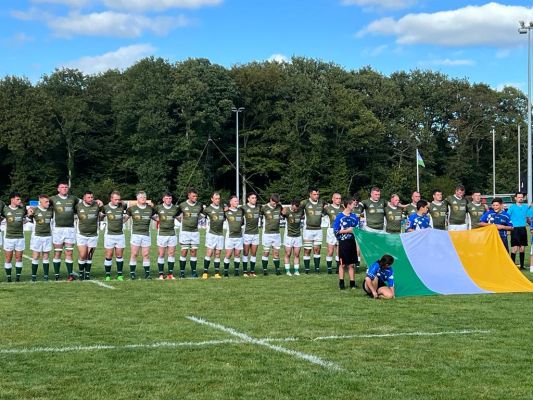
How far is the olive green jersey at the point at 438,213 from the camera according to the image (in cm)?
1739

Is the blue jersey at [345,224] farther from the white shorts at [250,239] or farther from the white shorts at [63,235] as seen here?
the white shorts at [63,235]

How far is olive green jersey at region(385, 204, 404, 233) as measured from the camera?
16.9 meters

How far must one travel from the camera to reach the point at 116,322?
10117 mm

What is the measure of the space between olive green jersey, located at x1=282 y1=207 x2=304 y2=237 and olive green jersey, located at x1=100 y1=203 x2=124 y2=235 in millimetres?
3873

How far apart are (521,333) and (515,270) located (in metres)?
4.93

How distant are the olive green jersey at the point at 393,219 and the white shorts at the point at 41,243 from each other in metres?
7.76

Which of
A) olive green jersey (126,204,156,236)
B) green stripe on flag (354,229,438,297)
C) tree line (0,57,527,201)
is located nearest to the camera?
green stripe on flag (354,229,438,297)

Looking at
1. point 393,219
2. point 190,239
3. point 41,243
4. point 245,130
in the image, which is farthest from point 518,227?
point 245,130

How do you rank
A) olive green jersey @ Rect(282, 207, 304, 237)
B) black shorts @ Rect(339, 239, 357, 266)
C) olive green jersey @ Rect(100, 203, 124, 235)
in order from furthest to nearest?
olive green jersey @ Rect(282, 207, 304, 237)
olive green jersey @ Rect(100, 203, 124, 235)
black shorts @ Rect(339, 239, 357, 266)

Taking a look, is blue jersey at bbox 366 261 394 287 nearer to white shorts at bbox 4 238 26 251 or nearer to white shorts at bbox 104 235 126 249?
white shorts at bbox 104 235 126 249

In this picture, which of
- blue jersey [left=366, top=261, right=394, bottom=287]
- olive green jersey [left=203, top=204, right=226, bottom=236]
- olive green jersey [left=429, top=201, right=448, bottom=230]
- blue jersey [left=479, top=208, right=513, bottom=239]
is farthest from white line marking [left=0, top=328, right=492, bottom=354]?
olive green jersey [left=429, top=201, right=448, bottom=230]

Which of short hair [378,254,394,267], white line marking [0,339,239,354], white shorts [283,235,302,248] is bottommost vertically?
white line marking [0,339,239,354]

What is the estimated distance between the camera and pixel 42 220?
15.7 metres

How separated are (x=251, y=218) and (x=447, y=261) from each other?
16.5 ft
